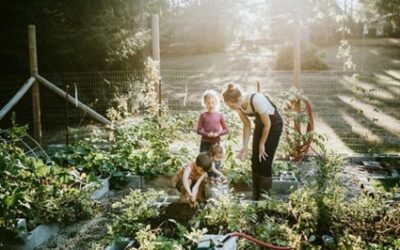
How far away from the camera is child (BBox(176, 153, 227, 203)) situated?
16.7 feet

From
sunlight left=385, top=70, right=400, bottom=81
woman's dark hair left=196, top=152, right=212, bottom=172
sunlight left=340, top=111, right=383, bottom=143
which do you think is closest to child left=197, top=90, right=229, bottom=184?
woman's dark hair left=196, top=152, right=212, bottom=172

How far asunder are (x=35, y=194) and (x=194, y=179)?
1807 mm

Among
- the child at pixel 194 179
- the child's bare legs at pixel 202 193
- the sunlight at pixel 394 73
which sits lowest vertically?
the child's bare legs at pixel 202 193

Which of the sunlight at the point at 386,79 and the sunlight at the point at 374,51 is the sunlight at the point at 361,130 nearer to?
the sunlight at the point at 386,79

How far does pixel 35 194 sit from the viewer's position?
5.35m

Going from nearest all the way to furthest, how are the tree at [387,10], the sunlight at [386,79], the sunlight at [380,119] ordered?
1. the sunlight at [380,119]
2. the sunlight at [386,79]
3. the tree at [387,10]

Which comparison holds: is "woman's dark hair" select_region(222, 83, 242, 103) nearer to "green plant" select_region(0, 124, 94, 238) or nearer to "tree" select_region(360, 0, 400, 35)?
"green plant" select_region(0, 124, 94, 238)

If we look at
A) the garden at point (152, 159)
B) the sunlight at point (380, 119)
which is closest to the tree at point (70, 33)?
the garden at point (152, 159)

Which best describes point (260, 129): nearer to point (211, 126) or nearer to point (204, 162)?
point (204, 162)

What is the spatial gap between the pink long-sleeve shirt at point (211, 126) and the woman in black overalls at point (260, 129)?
568 mm

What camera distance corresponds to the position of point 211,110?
6.25m

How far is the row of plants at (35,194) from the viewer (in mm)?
4617

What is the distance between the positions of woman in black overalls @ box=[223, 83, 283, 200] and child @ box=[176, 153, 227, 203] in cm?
61

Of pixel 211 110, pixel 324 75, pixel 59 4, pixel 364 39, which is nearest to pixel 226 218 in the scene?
pixel 211 110
